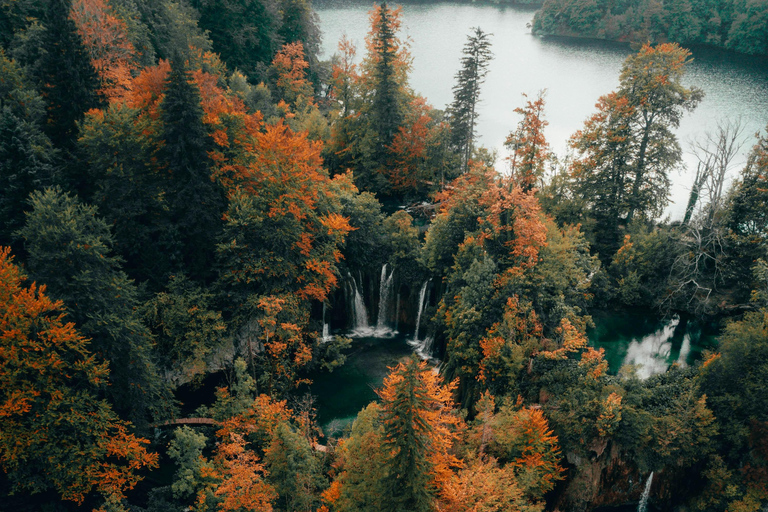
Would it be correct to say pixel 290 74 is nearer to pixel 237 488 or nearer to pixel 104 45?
pixel 104 45

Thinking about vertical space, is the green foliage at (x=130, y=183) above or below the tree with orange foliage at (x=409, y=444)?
above

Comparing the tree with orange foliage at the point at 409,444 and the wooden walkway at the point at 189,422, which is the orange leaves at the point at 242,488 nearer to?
the wooden walkway at the point at 189,422

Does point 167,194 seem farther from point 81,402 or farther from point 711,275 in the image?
point 711,275

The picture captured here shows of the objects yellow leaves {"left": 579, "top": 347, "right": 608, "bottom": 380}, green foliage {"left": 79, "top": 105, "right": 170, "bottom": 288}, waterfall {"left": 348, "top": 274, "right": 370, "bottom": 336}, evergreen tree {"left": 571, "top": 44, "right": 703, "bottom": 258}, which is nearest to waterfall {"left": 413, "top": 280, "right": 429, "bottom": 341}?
waterfall {"left": 348, "top": 274, "right": 370, "bottom": 336}

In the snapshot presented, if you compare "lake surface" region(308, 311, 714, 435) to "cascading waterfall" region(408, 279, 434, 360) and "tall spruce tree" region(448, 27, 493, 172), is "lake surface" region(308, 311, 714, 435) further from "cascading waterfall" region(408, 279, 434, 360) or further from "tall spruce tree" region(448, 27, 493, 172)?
"tall spruce tree" region(448, 27, 493, 172)

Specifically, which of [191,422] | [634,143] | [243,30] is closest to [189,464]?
[191,422]

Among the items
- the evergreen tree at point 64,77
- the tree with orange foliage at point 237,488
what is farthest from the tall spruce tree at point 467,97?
the tree with orange foliage at point 237,488

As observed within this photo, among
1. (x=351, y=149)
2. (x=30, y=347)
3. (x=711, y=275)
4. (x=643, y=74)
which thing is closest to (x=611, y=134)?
(x=643, y=74)
